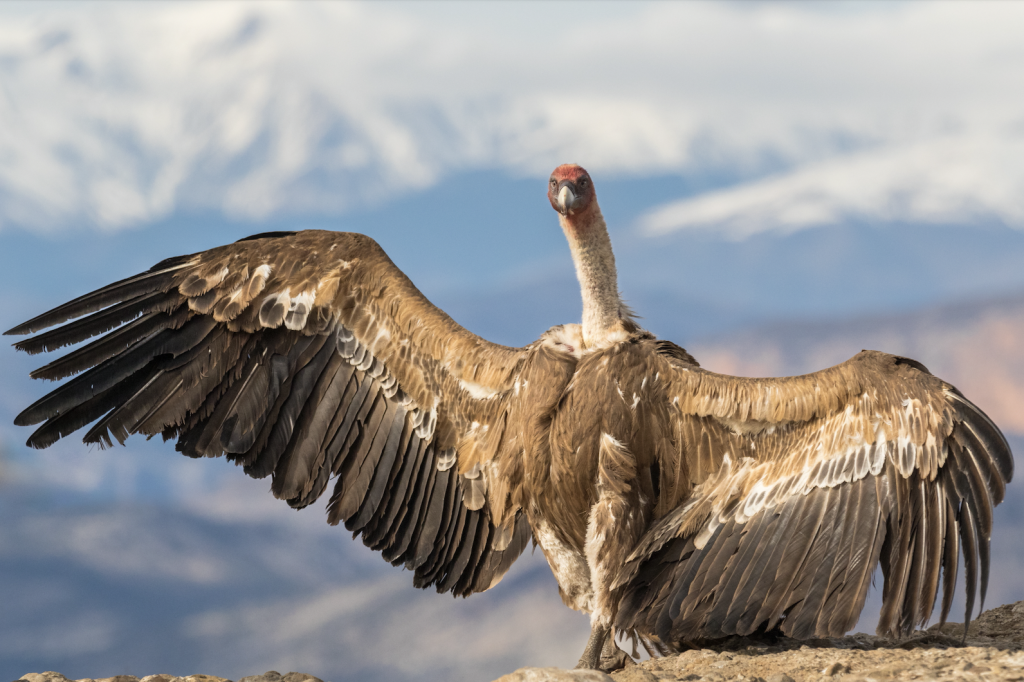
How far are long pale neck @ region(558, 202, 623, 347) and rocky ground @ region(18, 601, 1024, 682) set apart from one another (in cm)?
298

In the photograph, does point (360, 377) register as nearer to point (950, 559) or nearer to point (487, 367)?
point (487, 367)

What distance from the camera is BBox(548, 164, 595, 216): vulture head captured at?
9039mm

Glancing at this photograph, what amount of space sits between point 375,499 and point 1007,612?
6.96 metres

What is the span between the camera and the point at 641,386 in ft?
28.5

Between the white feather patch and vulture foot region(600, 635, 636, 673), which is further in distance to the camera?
the white feather patch

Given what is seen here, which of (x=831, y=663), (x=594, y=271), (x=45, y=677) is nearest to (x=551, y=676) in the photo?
(x=831, y=663)

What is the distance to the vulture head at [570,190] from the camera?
356 inches

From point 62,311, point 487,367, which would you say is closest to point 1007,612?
point 487,367

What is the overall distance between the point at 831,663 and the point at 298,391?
559 cm

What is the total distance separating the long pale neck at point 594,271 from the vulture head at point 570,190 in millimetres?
112

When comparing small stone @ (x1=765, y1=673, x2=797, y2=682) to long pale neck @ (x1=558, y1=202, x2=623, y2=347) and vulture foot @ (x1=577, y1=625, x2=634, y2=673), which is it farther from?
long pale neck @ (x1=558, y1=202, x2=623, y2=347)

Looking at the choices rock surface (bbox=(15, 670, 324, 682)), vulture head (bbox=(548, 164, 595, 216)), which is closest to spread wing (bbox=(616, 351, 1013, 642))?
vulture head (bbox=(548, 164, 595, 216))

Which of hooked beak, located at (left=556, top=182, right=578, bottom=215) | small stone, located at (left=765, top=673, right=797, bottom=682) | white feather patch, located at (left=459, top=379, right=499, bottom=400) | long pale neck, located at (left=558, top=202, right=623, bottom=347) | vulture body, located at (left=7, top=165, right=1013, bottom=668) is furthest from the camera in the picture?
white feather patch, located at (left=459, top=379, right=499, bottom=400)

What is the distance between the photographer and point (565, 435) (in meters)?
8.66
